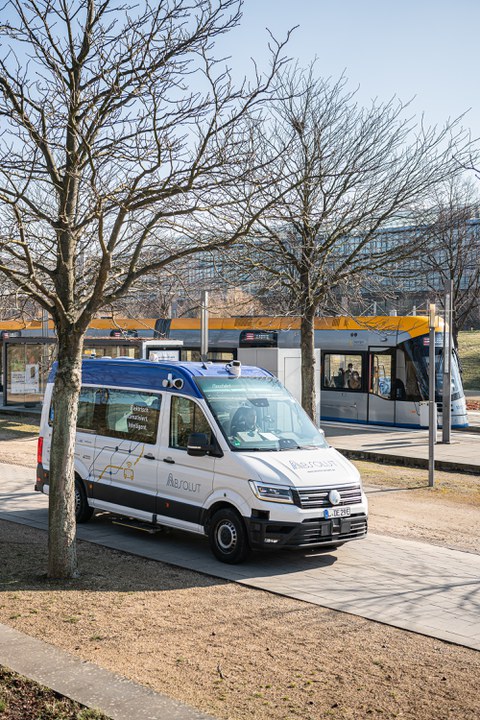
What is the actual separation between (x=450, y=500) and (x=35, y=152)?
333 inches

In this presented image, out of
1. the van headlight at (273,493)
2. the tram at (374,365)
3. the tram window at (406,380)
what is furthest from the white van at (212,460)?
the tram window at (406,380)

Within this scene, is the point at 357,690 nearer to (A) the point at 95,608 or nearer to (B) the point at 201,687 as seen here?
(B) the point at 201,687

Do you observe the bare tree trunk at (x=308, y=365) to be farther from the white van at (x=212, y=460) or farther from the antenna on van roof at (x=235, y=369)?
the antenna on van roof at (x=235, y=369)

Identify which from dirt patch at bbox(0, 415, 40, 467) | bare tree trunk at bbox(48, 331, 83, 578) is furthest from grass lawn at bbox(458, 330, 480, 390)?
bare tree trunk at bbox(48, 331, 83, 578)

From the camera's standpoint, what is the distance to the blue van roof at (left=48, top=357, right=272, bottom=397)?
33.1 feet

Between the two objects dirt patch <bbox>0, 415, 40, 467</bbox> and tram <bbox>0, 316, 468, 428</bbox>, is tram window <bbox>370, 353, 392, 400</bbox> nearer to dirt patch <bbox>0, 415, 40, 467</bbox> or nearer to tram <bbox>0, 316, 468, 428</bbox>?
tram <bbox>0, 316, 468, 428</bbox>

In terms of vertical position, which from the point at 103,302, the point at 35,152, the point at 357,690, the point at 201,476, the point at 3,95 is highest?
the point at 3,95

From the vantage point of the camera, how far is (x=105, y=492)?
10.8 meters

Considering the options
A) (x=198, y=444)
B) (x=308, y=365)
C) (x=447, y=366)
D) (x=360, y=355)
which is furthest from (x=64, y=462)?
(x=360, y=355)

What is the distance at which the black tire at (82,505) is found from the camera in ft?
36.7

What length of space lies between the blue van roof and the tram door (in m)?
14.6

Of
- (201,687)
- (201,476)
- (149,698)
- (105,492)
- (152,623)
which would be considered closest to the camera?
(149,698)

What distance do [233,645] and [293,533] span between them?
234cm

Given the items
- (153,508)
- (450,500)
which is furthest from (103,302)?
(450,500)
